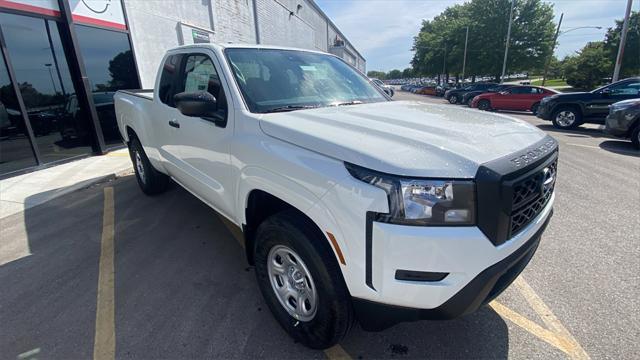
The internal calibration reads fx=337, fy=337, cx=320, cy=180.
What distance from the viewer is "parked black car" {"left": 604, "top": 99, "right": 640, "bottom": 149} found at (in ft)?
25.3

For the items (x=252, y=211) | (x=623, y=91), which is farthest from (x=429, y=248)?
(x=623, y=91)

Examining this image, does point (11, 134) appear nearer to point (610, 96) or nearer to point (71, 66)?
point (71, 66)

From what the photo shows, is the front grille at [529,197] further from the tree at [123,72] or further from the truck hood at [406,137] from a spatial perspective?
the tree at [123,72]

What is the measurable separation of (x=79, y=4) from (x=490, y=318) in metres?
9.82

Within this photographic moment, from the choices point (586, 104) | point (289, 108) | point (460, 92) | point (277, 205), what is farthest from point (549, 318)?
point (460, 92)

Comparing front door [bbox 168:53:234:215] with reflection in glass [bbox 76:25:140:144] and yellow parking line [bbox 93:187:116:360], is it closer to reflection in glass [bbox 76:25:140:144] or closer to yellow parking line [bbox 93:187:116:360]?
yellow parking line [bbox 93:187:116:360]

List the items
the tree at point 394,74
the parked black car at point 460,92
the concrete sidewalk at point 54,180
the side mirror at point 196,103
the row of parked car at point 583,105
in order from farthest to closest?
1. the tree at point 394,74
2. the parked black car at point 460,92
3. the row of parked car at point 583,105
4. the concrete sidewalk at point 54,180
5. the side mirror at point 196,103

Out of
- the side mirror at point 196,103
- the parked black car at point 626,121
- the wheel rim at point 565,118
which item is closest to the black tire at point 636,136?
the parked black car at point 626,121

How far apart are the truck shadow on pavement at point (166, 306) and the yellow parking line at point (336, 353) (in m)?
0.04

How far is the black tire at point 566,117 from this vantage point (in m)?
11.2

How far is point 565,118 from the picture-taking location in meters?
11.4

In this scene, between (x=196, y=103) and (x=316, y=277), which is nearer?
(x=316, y=277)

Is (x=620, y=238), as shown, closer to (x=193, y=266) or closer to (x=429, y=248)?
(x=429, y=248)

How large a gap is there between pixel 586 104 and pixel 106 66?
46.4 ft
